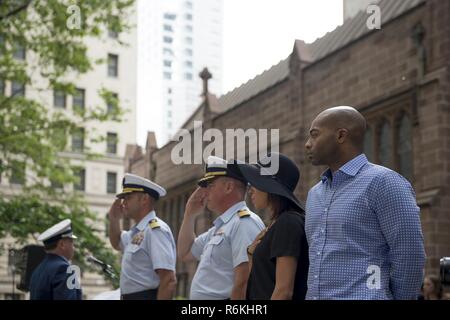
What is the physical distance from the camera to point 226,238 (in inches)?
235

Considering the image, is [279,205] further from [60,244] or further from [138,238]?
[60,244]

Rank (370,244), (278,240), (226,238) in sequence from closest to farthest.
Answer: (370,244) < (278,240) < (226,238)

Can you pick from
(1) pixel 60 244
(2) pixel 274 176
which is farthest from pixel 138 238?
(2) pixel 274 176

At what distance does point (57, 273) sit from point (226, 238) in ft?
7.68

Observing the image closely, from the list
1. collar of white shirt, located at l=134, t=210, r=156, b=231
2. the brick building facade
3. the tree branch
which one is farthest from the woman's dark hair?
the tree branch

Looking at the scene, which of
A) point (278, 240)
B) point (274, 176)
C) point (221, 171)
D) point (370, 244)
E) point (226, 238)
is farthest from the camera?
point (221, 171)

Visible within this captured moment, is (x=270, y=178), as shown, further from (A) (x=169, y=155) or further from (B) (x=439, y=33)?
(A) (x=169, y=155)

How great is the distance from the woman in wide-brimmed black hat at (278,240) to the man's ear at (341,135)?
595 millimetres

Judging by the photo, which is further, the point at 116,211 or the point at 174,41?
the point at 174,41

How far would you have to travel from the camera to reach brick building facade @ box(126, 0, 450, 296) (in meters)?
17.3

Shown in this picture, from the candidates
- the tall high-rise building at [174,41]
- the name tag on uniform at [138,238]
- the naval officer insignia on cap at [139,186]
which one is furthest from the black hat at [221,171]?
the tall high-rise building at [174,41]

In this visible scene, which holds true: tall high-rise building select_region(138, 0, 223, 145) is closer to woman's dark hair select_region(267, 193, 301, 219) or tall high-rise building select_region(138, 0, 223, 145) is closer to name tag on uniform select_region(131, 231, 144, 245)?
name tag on uniform select_region(131, 231, 144, 245)

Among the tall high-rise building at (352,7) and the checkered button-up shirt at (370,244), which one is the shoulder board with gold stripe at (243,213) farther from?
the tall high-rise building at (352,7)

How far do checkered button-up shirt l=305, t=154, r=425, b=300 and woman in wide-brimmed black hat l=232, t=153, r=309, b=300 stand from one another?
0.36 meters
